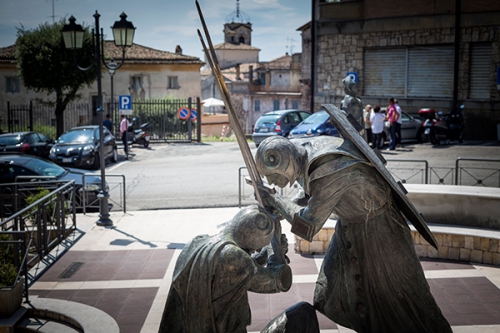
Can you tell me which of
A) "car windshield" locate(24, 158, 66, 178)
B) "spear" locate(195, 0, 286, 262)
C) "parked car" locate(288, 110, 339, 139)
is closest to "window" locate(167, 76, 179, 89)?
"parked car" locate(288, 110, 339, 139)

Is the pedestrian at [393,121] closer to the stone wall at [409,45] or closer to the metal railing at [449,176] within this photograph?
the metal railing at [449,176]

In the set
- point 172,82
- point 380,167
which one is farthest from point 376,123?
point 172,82

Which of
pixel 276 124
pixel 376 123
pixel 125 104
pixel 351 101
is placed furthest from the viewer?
pixel 125 104

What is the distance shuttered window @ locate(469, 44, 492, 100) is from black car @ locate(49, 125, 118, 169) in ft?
46.4

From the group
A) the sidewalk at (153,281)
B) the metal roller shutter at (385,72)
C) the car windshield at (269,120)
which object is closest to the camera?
the sidewalk at (153,281)

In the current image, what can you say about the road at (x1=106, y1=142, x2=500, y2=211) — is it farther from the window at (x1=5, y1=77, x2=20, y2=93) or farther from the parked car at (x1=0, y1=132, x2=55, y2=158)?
the window at (x1=5, y1=77, x2=20, y2=93)

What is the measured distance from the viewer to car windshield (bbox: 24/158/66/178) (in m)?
12.2

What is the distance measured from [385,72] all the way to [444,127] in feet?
21.2

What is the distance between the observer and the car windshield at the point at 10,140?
19.8m

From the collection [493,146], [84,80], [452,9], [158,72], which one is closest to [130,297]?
[493,146]

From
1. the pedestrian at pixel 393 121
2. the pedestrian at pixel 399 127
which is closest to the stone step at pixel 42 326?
the pedestrian at pixel 393 121

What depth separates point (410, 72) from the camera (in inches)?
984

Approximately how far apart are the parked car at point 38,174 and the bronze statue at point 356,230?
8.67 m

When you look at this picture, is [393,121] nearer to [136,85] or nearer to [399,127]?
[399,127]
